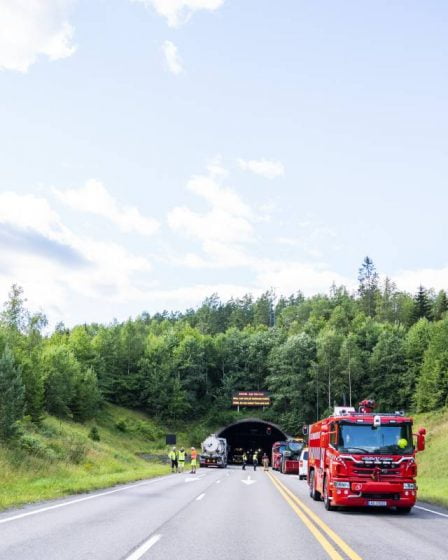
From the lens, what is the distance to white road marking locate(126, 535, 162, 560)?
898 centimetres

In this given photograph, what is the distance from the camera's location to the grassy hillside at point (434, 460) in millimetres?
23656

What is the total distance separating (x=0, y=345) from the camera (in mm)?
58656

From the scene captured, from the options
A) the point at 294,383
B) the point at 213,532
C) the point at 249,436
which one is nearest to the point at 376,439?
the point at 213,532

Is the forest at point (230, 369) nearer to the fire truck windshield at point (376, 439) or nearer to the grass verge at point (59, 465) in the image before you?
the grass verge at point (59, 465)

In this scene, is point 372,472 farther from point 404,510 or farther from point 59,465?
point 59,465

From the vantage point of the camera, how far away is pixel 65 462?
111 feet

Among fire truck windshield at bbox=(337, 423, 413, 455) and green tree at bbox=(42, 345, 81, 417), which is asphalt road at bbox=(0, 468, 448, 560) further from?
green tree at bbox=(42, 345, 81, 417)

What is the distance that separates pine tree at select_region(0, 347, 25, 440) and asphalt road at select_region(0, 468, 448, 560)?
67.0 feet

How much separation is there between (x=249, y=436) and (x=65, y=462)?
7706cm

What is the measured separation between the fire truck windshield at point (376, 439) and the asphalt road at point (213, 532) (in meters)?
1.67

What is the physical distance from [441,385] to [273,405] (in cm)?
2747

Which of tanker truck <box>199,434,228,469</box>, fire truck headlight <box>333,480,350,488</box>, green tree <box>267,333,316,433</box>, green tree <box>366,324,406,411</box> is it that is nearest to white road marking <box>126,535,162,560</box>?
fire truck headlight <box>333,480,350,488</box>

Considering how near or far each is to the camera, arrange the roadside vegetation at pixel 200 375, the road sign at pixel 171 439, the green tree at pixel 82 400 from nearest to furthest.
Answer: the roadside vegetation at pixel 200 375, the green tree at pixel 82 400, the road sign at pixel 171 439

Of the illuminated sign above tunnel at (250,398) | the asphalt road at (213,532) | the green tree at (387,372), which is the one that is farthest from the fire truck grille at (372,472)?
the illuminated sign above tunnel at (250,398)
